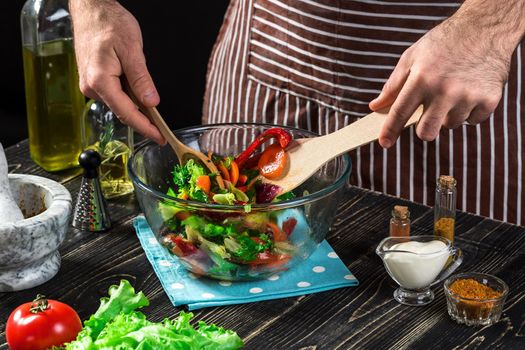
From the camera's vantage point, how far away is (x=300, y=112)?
7.08 ft

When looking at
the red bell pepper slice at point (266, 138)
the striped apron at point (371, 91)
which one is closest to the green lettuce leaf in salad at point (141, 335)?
the red bell pepper slice at point (266, 138)

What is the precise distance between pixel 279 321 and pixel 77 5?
798 millimetres

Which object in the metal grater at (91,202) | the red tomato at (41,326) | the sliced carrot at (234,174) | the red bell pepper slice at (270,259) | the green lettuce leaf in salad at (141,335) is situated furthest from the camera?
the metal grater at (91,202)

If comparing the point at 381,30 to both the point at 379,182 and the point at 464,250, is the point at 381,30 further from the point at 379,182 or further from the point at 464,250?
the point at 464,250

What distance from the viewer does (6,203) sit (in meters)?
1.55

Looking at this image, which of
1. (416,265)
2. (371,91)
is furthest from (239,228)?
(371,91)

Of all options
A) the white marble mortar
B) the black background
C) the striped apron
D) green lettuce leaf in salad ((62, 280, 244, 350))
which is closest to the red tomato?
green lettuce leaf in salad ((62, 280, 244, 350))

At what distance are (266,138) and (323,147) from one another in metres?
0.15

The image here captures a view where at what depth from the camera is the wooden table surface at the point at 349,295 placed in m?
1.39

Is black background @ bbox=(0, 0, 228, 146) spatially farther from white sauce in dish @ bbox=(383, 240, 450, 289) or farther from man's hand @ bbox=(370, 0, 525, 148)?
white sauce in dish @ bbox=(383, 240, 450, 289)

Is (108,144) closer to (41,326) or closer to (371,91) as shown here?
(371,91)

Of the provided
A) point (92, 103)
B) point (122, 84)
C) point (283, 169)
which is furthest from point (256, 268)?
point (92, 103)

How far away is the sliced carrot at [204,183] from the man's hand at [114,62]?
0.44 feet

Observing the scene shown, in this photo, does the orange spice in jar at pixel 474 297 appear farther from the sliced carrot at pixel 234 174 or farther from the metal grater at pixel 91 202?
the metal grater at pixel 91 202
